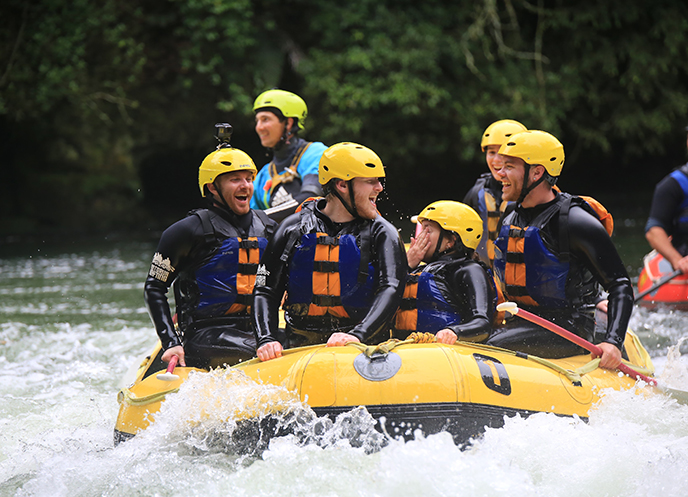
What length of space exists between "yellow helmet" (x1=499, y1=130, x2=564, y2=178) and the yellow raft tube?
98 cm

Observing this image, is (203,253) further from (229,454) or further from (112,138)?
(112,138)

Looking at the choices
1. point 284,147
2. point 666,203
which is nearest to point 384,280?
point 284,147

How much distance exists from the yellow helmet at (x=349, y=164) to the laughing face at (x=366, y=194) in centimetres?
3

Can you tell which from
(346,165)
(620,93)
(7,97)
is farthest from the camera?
(620,93)

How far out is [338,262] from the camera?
127 inches

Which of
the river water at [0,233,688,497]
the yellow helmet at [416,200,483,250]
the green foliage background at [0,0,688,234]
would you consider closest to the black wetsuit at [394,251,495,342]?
the yellow helmet at [416,200,483,250]

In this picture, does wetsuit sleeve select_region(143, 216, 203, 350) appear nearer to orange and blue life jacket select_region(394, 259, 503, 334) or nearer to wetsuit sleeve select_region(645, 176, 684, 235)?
orange and blue life jacket select_region(394, 259, 503, 334)

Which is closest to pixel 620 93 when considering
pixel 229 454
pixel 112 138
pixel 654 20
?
pixel 654 20

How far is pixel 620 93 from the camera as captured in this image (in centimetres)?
1321

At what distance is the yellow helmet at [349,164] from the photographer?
10.6 ft

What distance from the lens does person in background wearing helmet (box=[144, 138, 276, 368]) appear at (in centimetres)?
351

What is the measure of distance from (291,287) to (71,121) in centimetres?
1013

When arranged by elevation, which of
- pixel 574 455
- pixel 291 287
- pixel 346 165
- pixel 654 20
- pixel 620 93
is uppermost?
pixel 654 20

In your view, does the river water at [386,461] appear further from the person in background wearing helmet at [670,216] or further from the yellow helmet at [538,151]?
the person in background wearing helmet at [670,216]
